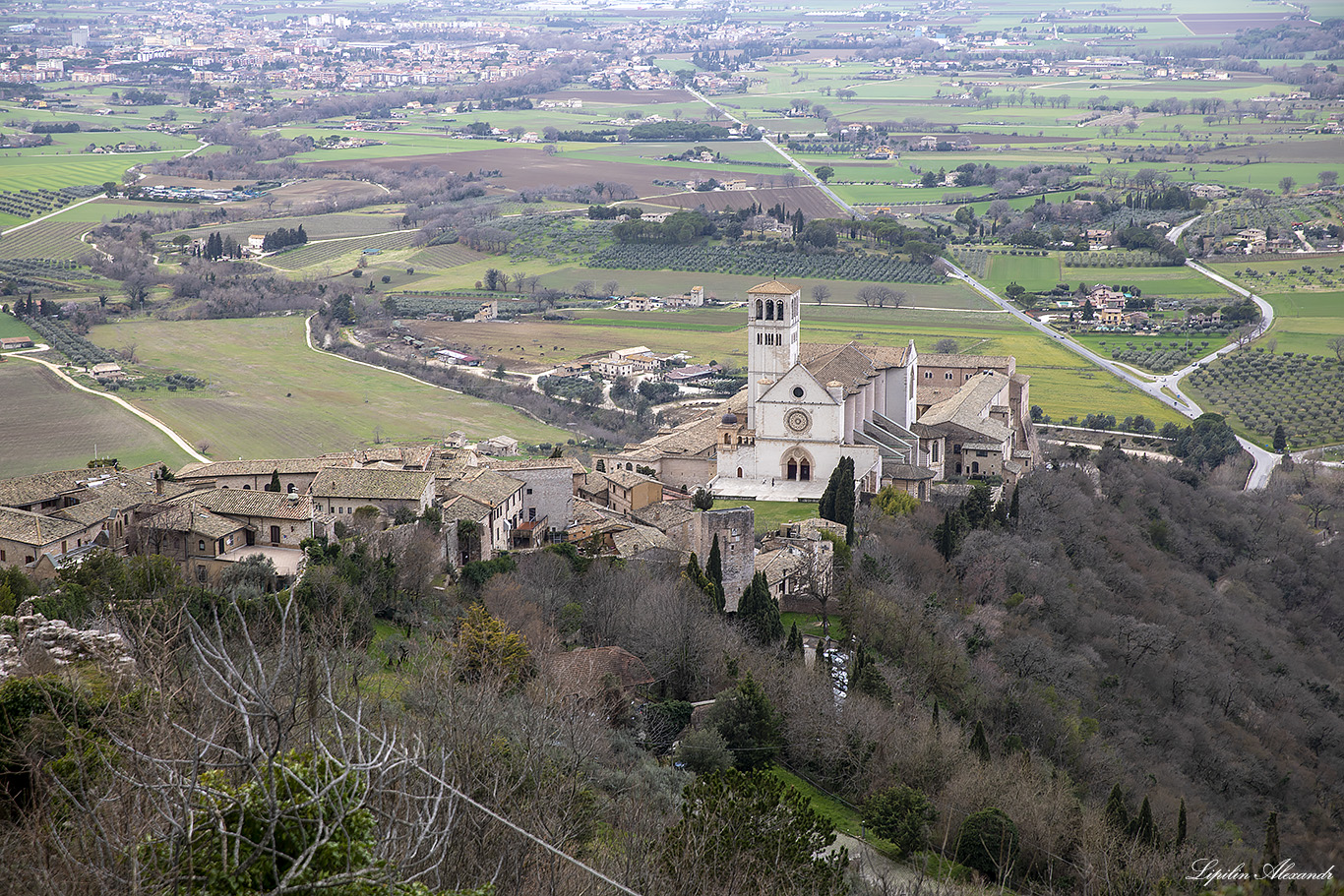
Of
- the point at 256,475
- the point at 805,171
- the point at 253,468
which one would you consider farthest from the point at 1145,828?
the point at 805,171

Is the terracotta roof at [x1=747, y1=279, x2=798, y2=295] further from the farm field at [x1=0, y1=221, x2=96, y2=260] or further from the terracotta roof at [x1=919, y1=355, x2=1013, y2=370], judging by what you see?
the farm field at [x1=0, y1=221, x2=96, y2=260]

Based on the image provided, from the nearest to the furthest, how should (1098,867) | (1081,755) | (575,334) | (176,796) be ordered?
(176,796), (1098,867), (1081,755), (575,334)

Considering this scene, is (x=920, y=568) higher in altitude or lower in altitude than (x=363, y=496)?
lower

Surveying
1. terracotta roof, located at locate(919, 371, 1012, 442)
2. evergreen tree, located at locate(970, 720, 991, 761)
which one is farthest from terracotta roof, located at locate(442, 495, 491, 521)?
terracotta roof, located at locate(919, 371, 1012, 442)

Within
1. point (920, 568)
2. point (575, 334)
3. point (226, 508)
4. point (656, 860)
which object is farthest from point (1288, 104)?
point (656, 860)

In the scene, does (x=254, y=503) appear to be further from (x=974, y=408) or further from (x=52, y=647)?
(x=974, y=408)

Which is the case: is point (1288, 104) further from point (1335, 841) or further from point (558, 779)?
point (558, 779)

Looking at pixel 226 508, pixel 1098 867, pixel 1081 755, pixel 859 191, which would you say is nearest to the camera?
pixel 1098 867
